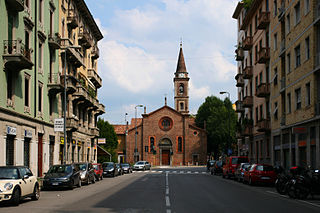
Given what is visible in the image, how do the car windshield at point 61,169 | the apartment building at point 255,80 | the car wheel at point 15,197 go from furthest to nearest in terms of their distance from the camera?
1. the apartment building at point 255,80
2. the car windshield at point 61,169
3. the car wheel at point 15,197

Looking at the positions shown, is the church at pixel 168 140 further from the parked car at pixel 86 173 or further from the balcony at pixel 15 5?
the balcony at pixel 15 5

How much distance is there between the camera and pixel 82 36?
142ft

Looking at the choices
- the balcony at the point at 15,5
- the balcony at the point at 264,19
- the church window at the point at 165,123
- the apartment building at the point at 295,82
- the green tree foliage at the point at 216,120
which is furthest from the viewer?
the church window at the point at 165,123

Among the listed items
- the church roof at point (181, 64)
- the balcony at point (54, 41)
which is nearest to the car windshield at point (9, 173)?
the balcony at point (54, 41)

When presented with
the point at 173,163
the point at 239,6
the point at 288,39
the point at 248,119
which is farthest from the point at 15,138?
the point at 173,163

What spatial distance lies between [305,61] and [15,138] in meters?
18.3

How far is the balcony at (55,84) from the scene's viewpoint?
1296 inches

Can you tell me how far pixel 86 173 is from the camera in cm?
2830

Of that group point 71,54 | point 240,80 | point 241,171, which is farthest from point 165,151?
point 241,171

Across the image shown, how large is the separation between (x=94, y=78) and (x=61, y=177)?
28157 mm

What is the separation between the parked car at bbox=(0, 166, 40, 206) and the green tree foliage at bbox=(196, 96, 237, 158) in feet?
224

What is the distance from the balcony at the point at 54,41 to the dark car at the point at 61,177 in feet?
38.5

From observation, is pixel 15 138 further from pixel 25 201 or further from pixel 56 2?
pixel 56 2

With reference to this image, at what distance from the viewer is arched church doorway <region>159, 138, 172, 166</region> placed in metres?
Answer: 89.5
